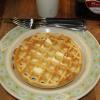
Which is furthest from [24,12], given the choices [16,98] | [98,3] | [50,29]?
[16,98]

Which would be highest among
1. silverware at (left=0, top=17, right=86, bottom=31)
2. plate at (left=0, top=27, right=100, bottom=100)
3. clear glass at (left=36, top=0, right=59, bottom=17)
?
clear glass at (left=36, top=0, right=59, bottom=17)

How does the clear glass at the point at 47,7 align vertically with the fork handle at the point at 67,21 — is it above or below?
above

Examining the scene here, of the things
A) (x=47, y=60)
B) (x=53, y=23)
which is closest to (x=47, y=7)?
(x=53, y=23)

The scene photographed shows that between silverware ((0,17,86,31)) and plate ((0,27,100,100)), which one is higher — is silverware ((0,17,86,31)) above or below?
above

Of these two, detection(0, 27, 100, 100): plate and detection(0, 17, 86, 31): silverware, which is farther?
detection(0, 17, 86, 31): silverware

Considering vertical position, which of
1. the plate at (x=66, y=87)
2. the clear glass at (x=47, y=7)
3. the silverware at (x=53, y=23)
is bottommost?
the plate at (x=66, y=87)
